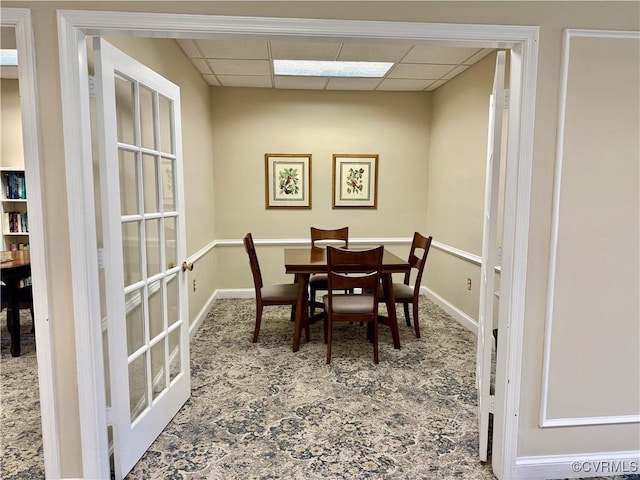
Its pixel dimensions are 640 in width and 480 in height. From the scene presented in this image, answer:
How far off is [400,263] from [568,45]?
1976mm

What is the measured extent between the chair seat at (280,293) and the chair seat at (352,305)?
467mm

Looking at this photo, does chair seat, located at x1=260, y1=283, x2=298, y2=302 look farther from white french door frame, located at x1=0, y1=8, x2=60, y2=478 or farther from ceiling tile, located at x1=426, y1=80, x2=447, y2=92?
ceiling tile, located at x1=426, y1=80, x2=447, y2=92

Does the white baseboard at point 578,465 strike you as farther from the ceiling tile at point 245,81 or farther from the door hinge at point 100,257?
the ceiling tile at point 245,81

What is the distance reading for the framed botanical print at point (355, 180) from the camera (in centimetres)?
482

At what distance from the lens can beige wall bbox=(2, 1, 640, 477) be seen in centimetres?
150

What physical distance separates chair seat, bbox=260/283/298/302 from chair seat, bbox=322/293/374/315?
1.53ft

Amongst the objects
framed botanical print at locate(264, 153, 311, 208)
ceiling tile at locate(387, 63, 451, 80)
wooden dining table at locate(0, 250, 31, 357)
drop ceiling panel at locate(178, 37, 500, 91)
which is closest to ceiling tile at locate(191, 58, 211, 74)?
drop ceiling panel at locate(178, 37, 500, 91)

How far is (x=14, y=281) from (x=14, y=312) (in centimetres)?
30

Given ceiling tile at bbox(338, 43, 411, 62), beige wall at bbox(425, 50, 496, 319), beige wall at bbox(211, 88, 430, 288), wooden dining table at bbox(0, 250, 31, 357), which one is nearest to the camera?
wooden dining table at bbox(0, 250, 31, 357)

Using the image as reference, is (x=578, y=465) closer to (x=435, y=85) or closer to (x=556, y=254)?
(x=556, y=254)

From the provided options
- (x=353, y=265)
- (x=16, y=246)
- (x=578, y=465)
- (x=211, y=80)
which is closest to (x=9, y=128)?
(x=16, y=246)

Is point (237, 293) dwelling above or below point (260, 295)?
below

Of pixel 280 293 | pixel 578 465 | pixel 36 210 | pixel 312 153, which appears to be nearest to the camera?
pixel 36 210

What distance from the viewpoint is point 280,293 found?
11.5 feet
